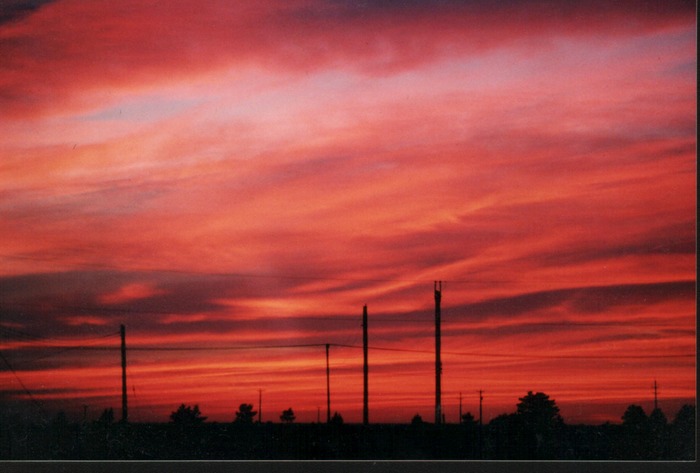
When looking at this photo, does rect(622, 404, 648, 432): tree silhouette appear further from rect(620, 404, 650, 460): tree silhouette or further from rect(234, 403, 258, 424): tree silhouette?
rect(234, 403, 258, 424): tree silhouette

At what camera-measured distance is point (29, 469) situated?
2.93 meters

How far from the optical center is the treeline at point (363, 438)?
451 centimetres

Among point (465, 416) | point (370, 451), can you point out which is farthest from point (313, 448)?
point (465, 416)

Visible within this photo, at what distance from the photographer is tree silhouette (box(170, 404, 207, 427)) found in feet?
24.9

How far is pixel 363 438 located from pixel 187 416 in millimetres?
7202

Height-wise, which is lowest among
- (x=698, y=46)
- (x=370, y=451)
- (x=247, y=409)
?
(x=370, y=451)

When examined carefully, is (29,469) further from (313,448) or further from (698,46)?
(313,448)

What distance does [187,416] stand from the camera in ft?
27.4

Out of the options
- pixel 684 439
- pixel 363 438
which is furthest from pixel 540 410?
pixel 363 438

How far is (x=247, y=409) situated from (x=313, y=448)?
11.3ft

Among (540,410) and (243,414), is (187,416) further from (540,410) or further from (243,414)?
(540,410)

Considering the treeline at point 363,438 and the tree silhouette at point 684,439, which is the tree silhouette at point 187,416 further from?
the tree silhouette at point 684,439

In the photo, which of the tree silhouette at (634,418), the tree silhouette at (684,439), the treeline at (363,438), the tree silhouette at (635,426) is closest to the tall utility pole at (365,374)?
the treeline at (363,438)

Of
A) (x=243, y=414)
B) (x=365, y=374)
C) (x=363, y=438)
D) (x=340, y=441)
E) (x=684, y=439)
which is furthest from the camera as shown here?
(x=363, y=438)
